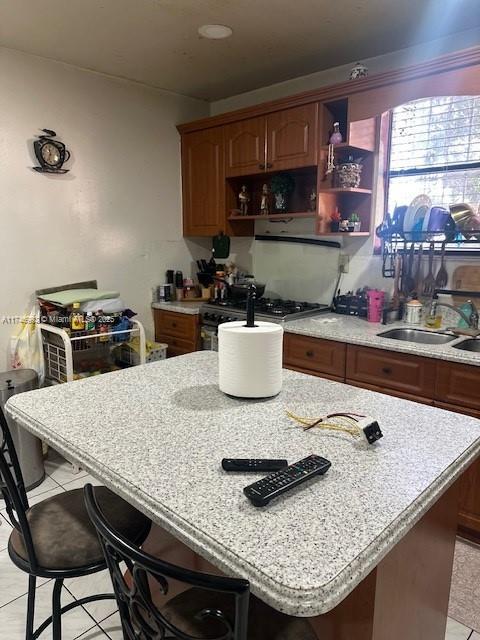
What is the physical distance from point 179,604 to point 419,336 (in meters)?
2.13

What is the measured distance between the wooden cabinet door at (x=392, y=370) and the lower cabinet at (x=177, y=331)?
1.32m

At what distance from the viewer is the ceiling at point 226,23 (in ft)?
7.53

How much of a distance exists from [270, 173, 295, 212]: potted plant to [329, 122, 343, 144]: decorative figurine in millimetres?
477

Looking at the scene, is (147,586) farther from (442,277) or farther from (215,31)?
(215,31)

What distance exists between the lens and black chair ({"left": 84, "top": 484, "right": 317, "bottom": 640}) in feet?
2.18

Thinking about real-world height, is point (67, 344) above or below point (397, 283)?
below

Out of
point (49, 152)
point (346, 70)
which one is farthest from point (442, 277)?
point (49, 152)

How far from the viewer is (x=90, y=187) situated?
329cm

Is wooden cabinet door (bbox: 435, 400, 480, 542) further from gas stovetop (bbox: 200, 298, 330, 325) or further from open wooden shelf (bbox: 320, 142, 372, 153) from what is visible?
open wooden shelf (bbox: 320, 142, 372, 153)

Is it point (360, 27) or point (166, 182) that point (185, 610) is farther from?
point (166, 182)

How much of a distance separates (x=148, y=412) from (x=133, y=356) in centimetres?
207

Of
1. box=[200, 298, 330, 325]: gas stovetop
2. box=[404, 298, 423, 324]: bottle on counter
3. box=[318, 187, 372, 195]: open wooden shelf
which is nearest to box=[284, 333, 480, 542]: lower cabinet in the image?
box=[200, 298, 330, 325]: gas stovetop

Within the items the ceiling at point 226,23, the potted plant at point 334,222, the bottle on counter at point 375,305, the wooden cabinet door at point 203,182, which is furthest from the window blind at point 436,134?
the wooden cabinet door at point 203,182

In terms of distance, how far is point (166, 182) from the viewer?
3748 millimetres
